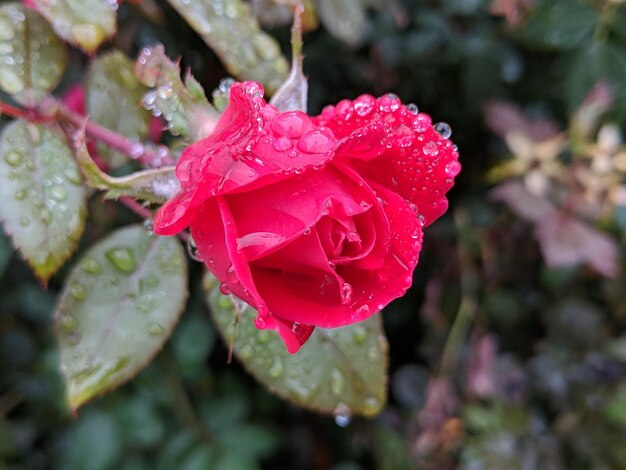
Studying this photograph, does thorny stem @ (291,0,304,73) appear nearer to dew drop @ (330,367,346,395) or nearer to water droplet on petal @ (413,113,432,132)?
water droplet on petal @ (413,113,432,132)

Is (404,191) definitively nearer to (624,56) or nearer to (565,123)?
(624,56)

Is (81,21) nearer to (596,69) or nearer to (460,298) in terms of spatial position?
(596,69)

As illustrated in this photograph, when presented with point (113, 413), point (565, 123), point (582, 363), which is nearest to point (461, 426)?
point (582, 363)

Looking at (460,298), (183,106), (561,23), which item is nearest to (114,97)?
(183,106)

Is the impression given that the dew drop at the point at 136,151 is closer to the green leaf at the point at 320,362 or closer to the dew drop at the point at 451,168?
the green leaf at the point at 320,362

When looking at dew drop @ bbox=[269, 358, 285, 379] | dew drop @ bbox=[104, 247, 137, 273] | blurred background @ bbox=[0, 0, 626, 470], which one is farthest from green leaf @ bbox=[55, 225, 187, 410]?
blurred background @ bbox=[0, 0, 626, 470]

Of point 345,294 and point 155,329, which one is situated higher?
point 345,294

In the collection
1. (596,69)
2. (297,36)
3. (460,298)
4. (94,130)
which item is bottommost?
(460,298)
